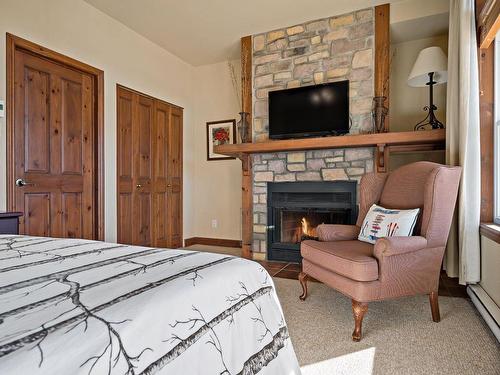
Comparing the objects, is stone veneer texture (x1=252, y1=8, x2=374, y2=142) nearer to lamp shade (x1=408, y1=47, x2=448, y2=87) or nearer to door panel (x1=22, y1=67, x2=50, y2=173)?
lamp shade (x1=408, y1=47, x2=448, y2=87)

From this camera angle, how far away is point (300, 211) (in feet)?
12.2

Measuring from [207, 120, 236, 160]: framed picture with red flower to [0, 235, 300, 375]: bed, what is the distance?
3.54 metres

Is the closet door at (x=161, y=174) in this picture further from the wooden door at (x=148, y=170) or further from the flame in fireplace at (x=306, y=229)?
the flame in fireplace at (x=306, y=229)

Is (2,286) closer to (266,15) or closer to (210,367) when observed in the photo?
(210,367)

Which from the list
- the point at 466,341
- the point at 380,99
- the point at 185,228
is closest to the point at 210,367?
the point at 466,341

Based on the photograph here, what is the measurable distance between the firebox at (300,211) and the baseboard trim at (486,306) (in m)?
1.27

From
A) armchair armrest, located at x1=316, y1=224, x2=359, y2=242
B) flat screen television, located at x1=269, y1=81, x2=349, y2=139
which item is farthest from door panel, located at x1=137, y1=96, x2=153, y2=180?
armchair armrest, located at x1=316, y1=224, x2=359, y2=242

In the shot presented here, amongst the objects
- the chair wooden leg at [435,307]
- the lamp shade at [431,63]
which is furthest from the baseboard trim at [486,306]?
the lamp shade at [431,63]

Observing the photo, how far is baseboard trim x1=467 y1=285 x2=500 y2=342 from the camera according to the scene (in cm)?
181

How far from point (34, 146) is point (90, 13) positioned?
1508 millimetres

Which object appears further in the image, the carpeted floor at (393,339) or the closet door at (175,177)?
the closet door at (175,177)

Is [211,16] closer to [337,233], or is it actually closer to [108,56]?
[108,56]

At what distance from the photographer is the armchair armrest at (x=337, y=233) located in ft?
8.23

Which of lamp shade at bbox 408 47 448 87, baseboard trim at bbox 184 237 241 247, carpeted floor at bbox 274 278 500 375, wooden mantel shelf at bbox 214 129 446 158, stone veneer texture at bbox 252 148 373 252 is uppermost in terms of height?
lamp shade at bbox 408 47 448 87
